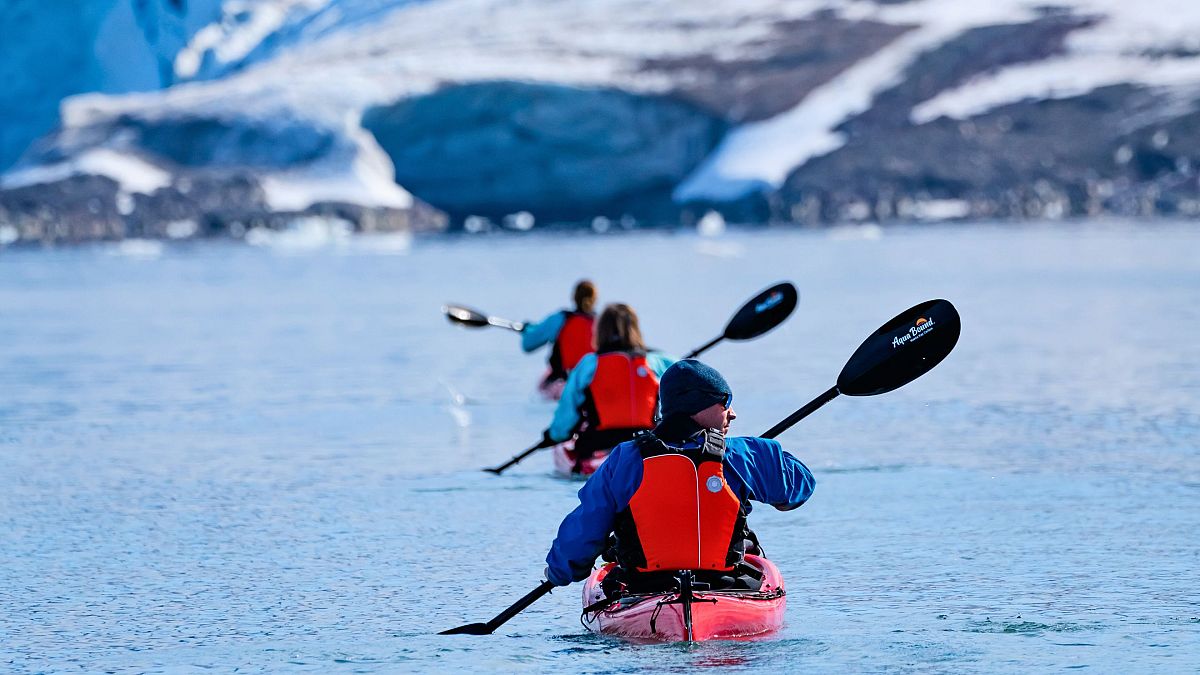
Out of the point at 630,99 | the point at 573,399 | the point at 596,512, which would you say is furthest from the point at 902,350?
the point at 630,99

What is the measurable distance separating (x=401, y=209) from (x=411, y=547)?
90.9m

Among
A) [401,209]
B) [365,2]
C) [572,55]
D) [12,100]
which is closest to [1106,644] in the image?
[401,209]

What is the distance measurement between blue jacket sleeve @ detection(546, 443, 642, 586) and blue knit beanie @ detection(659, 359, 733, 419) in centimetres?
28

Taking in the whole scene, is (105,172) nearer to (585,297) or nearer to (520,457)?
(585,297)

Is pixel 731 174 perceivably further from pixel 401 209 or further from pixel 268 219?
pixel 268 219

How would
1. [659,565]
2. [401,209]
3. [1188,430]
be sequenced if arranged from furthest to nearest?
[401,209], [1188,430], [659,565]

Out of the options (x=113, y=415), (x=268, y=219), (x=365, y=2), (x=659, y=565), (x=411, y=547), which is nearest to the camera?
(x=659, y=565)

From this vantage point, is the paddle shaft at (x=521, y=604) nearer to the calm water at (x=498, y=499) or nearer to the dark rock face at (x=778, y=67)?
the calm water at (x=498, y=499)

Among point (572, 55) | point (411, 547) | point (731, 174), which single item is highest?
point (572, 55)

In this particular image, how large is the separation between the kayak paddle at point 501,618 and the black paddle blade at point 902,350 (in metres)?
1.66

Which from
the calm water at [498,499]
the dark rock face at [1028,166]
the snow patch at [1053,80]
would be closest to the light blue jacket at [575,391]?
the calm water at [498,499]

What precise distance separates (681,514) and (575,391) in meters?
3.97

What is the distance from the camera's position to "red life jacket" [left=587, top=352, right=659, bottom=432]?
35.7 ft

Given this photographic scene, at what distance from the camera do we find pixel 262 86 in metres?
109
